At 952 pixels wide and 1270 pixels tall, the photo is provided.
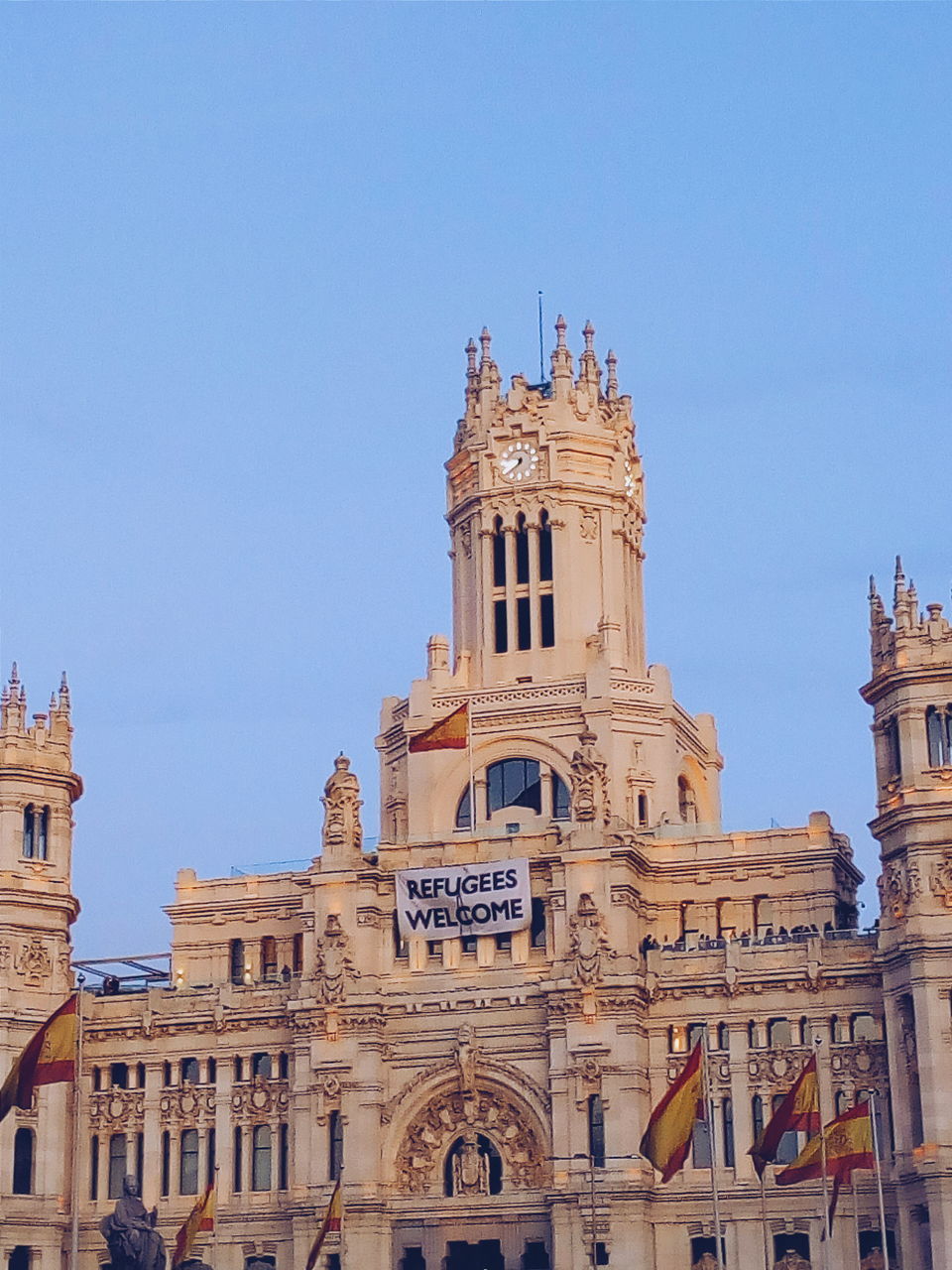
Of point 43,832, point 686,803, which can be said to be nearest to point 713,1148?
point 686,803

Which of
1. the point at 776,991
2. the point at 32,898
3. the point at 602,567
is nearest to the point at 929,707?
the point at 776,991

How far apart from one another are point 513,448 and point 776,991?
109 ft

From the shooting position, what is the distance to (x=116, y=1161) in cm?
11969

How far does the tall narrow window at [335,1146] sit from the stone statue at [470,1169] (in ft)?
17.1

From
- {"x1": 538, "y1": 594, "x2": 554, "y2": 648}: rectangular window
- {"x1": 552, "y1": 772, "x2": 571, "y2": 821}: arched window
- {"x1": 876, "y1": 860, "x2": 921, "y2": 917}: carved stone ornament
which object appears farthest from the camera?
{"x1": 538, "y1": 594, "x2": 554, "y2": 648}: rectangular window

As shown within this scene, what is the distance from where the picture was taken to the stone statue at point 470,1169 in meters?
114

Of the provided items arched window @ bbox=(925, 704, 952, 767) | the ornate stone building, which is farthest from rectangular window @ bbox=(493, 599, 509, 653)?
arched window @ bbox=(925, 704, 952, 767)

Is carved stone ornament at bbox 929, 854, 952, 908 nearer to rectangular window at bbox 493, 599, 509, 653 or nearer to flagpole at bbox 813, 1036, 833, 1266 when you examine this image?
flagpole at bbox 813, 1036, 833, 1266

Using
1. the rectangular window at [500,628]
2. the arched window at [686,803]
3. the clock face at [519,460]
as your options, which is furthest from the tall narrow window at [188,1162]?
the clock face at [519,460]

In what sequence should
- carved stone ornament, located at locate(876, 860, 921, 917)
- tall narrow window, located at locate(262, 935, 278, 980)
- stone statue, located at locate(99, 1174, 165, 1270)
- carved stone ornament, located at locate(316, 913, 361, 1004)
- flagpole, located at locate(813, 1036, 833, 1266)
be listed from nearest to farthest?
stone statue, located at locate(99, 1174, 165, 1270), flagpole, located at locate(813, 1036, 833, 1266), carved stone ornament, located at locate(876, 860, 921, 917), carved stone ornament, located at locate(316, 913, 361, 1004), tall narrow window, located at locate(262, 935, 278, 980)

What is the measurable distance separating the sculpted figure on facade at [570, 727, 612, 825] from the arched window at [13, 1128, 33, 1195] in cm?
2918

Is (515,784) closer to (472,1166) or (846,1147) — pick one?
(472,1166)

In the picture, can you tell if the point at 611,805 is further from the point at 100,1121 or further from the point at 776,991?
the point at 100,1121

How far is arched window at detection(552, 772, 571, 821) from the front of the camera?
12388cm
